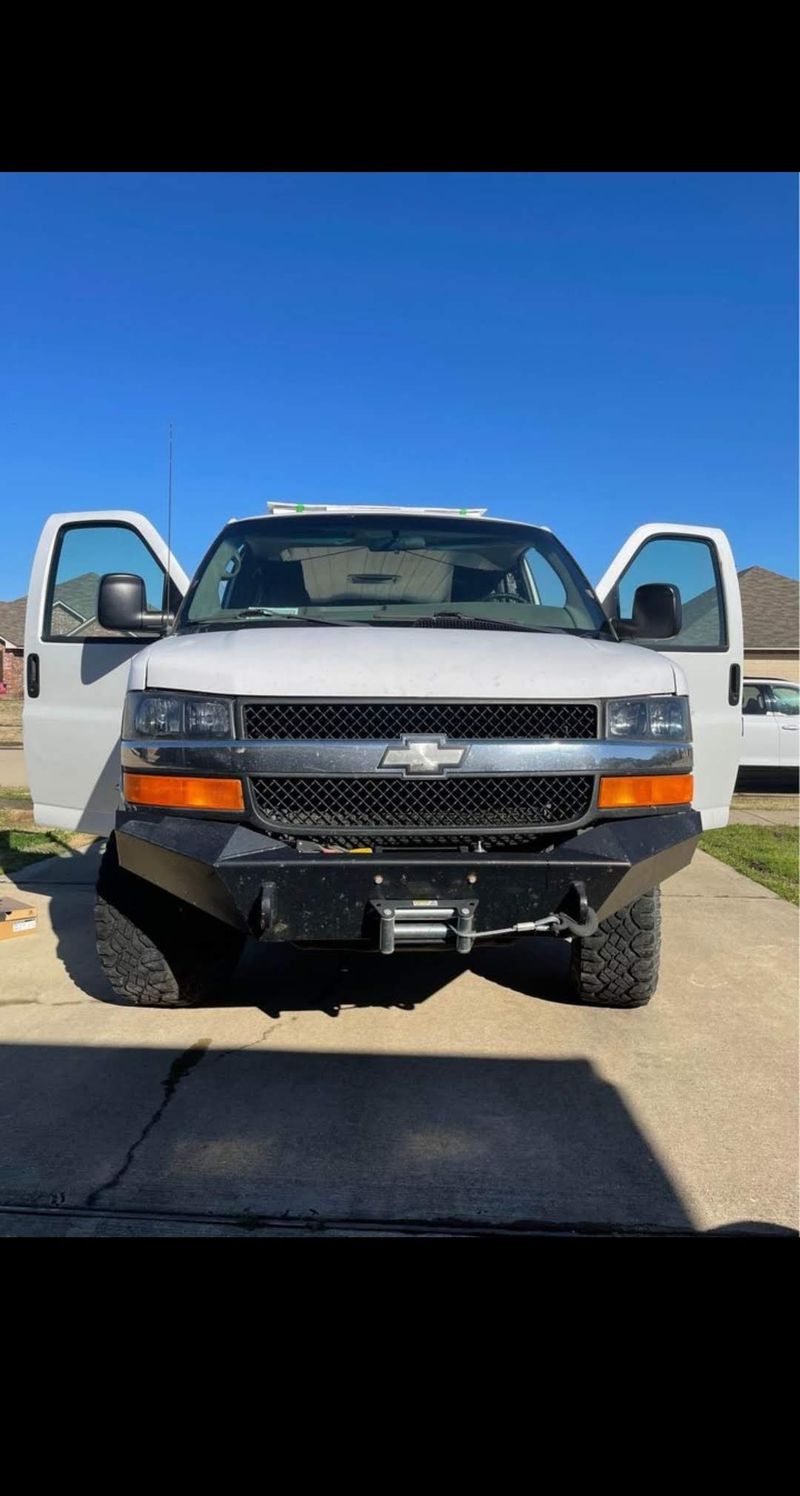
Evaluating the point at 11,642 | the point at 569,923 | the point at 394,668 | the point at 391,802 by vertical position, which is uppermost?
the point at 11,642

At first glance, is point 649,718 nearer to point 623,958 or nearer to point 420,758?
point 420,758

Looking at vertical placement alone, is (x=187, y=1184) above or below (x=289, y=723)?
below

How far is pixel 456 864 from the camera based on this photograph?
2.88 metres

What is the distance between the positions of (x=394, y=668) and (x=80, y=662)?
7.02 feet

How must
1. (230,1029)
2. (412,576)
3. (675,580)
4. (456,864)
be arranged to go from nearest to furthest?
(456,864) → (230,1029) → (412,576) → (675,580)

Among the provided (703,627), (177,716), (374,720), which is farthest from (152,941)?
(703,627)

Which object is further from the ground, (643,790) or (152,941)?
(643,790)

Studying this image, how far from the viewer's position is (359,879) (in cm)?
287

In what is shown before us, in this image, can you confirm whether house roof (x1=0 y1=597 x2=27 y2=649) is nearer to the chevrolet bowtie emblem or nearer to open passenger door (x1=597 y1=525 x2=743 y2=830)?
open passenger door (x1=597 y1=525 x2=743 y2=830)

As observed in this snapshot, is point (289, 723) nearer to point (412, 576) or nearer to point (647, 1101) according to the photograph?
point (412, 576)

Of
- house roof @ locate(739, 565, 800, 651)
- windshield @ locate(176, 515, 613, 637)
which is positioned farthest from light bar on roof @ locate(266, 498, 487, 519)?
house roof @ locate(739, 565, 800, 651)

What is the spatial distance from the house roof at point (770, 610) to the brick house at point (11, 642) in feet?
72.6
